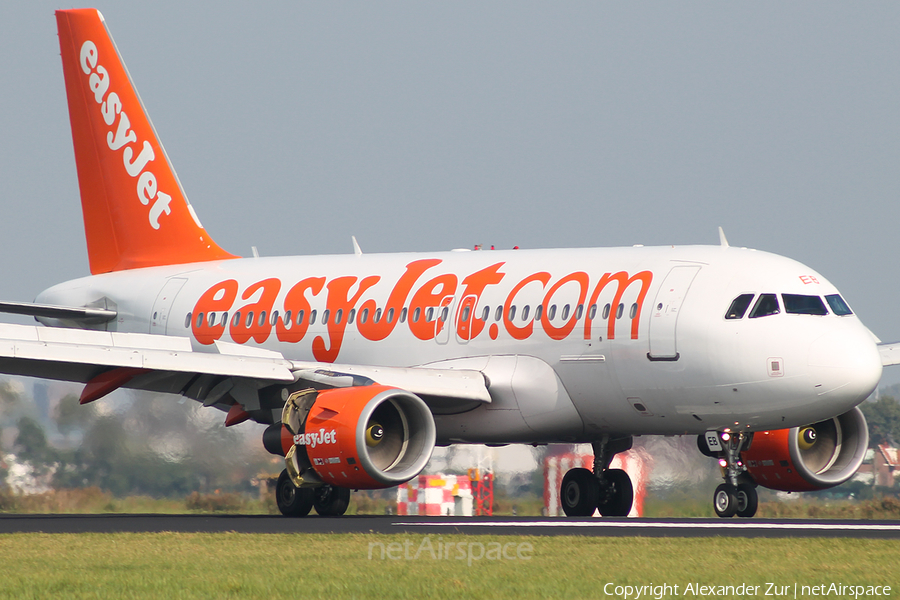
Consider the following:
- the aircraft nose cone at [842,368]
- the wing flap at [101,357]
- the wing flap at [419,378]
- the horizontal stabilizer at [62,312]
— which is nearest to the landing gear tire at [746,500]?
the aircraft nose cone at [842,368]


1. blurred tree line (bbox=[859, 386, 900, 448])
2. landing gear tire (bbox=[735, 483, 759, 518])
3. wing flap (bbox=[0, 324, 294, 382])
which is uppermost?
wing flap (bbox=[0, 324, 294, 382])

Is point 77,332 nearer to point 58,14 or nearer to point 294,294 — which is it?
point 294,294

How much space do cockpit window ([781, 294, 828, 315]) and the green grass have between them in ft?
16.7

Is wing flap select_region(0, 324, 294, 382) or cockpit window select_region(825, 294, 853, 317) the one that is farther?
cockpit window select_region(825, 294, 853, 317)

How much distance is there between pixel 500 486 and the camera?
26297 mm

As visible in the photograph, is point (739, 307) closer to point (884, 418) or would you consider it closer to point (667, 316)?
point (667, 316)

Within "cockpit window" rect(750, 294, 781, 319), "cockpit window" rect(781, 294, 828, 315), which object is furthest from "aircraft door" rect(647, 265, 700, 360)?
"cockpit window" rect(781, 294, 828, 315)

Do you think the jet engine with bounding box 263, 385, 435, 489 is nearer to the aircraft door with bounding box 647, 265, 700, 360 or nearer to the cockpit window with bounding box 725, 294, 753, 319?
the aircraft door with bounding box 647, 265, 700, 360

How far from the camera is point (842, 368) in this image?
18297mm

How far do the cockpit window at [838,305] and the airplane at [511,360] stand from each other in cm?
3

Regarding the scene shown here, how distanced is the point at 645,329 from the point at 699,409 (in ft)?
4.54

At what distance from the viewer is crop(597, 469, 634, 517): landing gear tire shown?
22.9 m

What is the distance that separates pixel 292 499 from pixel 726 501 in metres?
6.85

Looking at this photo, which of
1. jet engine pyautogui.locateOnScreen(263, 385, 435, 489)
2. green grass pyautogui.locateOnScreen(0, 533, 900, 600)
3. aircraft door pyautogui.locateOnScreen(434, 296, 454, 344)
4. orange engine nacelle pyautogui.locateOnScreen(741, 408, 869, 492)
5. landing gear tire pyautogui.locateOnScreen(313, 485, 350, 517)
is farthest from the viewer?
aircraft door pyautogui.locateOnScreen(434, 296, 454, 344)
